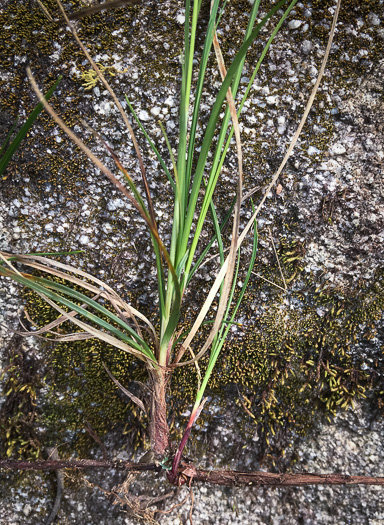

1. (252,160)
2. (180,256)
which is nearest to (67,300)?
(180,256)

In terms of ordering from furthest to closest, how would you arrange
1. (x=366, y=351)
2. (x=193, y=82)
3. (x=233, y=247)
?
(x=366, y=351), (x=193, y=82), (x=233, y=247)

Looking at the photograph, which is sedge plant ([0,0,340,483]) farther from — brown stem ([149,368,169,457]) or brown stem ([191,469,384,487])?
brown stem ([191,469,384,487])

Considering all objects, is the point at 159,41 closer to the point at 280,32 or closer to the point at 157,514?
the point at 280,32

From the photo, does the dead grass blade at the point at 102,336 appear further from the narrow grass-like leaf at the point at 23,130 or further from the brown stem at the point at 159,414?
the narrow grass-like leaf at the point at 23,130

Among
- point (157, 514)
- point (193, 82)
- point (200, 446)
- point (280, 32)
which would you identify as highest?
point (280, 32)

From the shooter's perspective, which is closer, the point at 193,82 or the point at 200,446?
the point at 193,82

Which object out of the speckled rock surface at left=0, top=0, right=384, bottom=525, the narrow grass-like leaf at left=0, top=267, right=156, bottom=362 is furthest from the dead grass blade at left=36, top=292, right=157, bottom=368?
the speckled rock surface at left=0, top=0, right=384, bottom=525

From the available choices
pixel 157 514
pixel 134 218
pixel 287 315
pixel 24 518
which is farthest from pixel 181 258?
pixel 24 518

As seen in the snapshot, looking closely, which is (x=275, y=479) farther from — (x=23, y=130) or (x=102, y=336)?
(x=23, y=130)

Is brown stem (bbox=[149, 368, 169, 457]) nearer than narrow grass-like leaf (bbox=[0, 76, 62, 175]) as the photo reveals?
No
